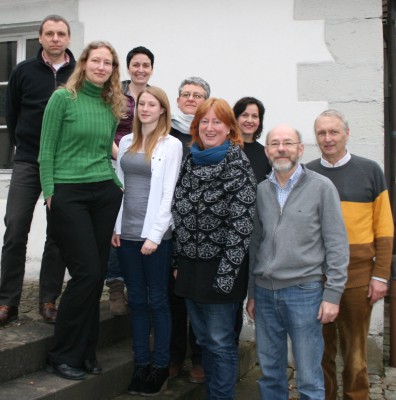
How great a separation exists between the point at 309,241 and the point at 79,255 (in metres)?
1.19

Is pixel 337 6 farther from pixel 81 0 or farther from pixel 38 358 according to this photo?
pixel 38 358

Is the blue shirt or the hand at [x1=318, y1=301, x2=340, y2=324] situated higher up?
the blue shirt

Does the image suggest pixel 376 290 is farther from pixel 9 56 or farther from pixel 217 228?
pixel 9 56

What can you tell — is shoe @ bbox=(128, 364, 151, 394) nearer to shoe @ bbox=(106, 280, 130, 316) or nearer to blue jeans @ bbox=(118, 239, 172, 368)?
blue jeans @ bbox=(118, 239, 172, 368)

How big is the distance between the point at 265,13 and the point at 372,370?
3059mm

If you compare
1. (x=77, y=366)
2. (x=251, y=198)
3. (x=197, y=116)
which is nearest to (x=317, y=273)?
(x=251, y=198)

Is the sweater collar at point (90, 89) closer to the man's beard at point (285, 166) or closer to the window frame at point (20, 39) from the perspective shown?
the man's beard at point (285, 166)

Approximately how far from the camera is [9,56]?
17.9 feet

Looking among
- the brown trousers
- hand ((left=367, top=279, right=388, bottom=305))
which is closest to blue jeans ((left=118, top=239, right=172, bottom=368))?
the brown trousers

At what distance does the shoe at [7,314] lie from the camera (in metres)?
3.31

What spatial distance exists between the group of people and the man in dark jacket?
14mm

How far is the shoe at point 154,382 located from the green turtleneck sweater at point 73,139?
46.1 inches

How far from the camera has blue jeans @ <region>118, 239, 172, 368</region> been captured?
3.08 meters

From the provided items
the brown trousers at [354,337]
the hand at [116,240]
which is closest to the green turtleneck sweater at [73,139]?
the hand at [116,240]
